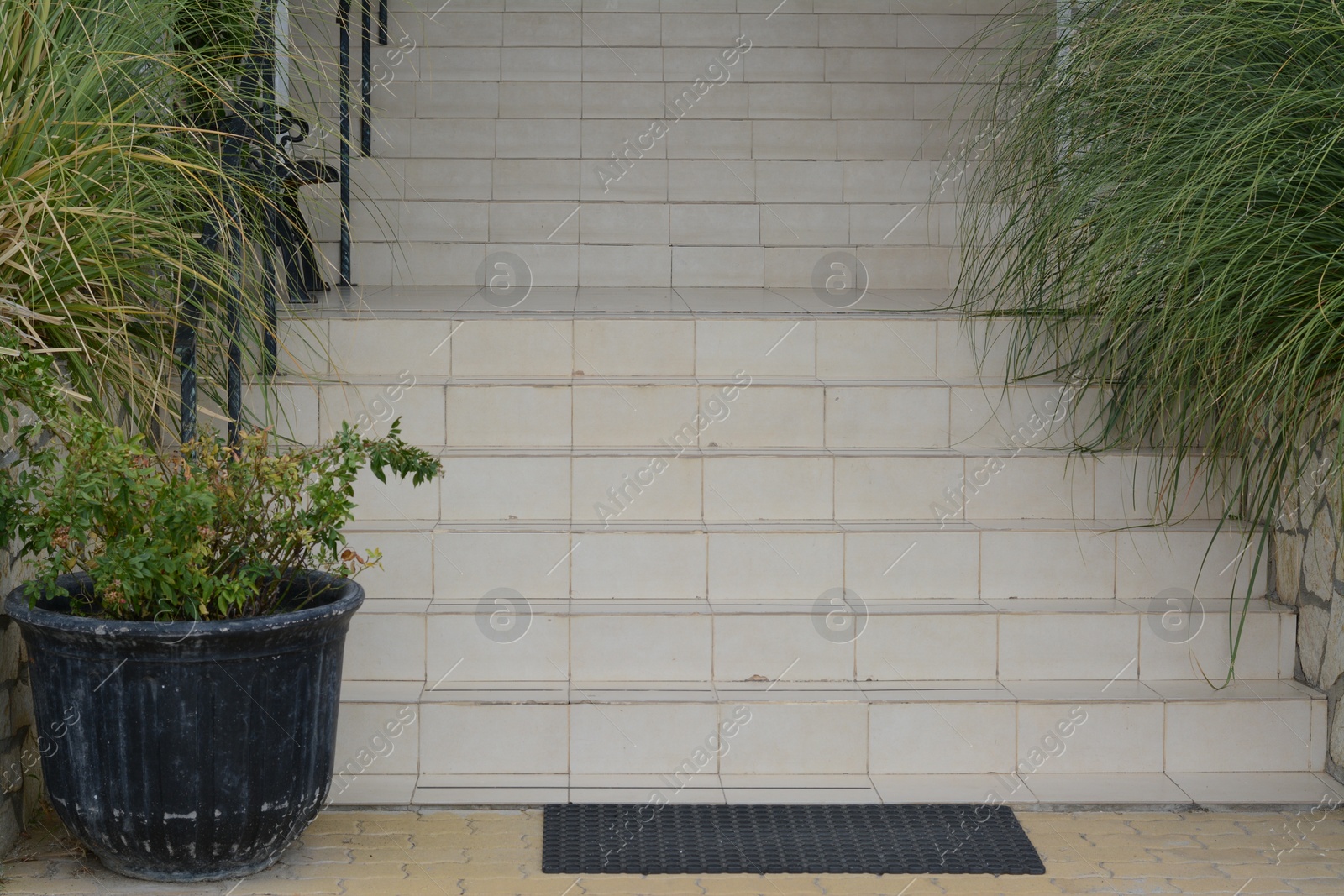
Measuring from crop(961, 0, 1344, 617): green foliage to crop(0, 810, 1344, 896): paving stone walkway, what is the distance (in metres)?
0.60

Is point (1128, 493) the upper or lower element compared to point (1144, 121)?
lower

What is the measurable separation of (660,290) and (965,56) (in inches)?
68.2

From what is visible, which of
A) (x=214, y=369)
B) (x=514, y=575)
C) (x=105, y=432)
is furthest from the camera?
(x=514, y=575)

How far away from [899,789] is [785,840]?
0.35 meters

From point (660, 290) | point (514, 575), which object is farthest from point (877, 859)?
point (660, 290)

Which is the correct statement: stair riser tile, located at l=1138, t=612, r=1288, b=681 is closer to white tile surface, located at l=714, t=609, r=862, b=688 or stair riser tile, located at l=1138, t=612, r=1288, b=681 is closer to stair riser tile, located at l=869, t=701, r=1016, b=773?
stair riser tile, located at l=869, t=701, r=1016, b=773

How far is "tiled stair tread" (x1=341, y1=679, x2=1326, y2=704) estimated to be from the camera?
2715 mm

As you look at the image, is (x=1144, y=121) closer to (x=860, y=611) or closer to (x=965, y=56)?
(x=860, y=611)

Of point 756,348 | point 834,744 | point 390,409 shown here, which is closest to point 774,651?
point 834,744

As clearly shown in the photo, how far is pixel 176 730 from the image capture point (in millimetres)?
2109

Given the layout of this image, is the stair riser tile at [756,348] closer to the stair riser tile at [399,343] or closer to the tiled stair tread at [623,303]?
the tiled stair tread at [623,303]

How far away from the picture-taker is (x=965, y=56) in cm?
515

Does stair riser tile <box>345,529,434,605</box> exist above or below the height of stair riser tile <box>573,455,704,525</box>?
below

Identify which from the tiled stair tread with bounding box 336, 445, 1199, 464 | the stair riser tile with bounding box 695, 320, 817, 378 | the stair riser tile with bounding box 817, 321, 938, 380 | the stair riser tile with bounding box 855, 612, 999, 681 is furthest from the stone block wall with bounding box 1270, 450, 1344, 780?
the stair riser tile with bounding box 695, 320, 817, 378
